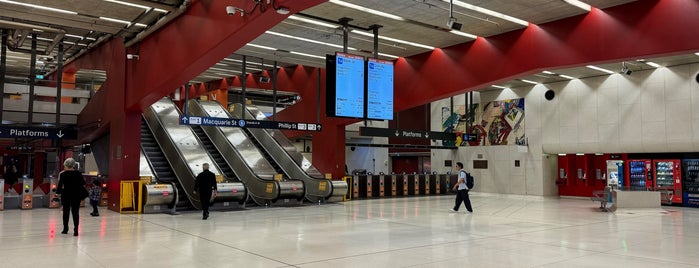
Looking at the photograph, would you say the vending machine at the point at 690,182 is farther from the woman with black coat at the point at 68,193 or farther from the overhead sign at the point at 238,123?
the woman with black coat at the point at 68,193

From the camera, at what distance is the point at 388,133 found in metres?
17.5

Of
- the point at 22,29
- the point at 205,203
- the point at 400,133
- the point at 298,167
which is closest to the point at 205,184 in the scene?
the point at 205,203

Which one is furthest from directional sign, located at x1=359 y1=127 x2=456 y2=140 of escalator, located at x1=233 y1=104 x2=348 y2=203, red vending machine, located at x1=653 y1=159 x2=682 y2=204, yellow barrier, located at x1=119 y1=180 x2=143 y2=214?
red vending machine, located at x1=653 y1=159 x2=682 y2=204

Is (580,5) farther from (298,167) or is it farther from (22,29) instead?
(22,29)

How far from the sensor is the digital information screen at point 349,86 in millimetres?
11102

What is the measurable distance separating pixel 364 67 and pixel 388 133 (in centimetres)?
618

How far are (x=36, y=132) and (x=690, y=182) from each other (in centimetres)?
2023

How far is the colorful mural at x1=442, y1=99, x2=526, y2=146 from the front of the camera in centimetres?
2184

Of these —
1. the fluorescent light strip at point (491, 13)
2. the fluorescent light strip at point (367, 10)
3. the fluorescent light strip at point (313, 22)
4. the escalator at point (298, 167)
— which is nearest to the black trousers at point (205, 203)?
the fluorescent light strip at point (313, 22)

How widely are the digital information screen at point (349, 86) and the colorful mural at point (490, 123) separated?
10402 millimetres

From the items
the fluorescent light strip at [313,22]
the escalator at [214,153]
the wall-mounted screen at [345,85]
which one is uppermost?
the fluorescent light strip at [313,22]

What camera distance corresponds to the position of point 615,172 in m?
18.7

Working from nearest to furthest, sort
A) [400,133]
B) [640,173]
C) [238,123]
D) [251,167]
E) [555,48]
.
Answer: [555,48] < [238,123] < [251,167] < [400,133] < [640,173]

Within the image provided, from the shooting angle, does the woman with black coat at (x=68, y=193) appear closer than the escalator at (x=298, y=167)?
Yes
